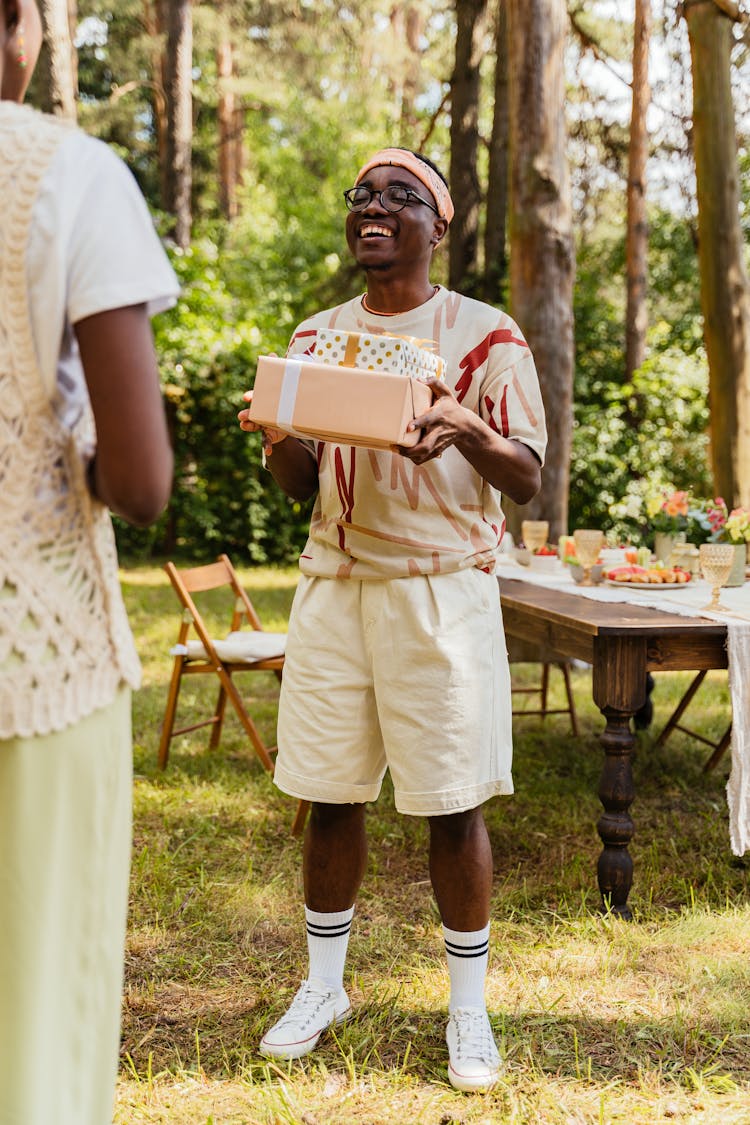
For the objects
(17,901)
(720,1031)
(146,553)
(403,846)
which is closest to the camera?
(17,901)

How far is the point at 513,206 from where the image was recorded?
716 cm

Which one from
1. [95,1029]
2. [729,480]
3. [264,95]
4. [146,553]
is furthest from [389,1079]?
[264,95]

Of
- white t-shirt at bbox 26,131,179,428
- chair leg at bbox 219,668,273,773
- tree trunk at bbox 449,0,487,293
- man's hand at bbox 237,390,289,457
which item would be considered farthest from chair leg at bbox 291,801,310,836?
tree trunk at bbox 449,0,487,293

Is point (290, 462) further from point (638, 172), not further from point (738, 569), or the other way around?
point (638, 172)

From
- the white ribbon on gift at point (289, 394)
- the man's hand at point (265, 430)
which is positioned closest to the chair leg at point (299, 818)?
the man's hand at point (265, 430)

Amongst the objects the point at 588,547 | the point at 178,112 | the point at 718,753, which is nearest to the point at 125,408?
the point at 588,547

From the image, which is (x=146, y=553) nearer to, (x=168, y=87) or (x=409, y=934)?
(x=168, y=87)

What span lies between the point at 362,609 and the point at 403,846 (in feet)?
6.12

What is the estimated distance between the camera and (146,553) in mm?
12414

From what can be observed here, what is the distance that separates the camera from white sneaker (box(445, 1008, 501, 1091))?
2.46 metres

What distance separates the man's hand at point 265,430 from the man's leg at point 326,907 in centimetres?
88

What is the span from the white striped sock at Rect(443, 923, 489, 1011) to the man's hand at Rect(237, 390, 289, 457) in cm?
120

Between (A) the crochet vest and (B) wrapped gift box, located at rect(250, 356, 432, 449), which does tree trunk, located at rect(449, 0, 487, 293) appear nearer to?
(B) wrapped gift box, located at rect(250, 356, 432, 449)

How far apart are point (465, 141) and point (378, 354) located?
34.4ft
